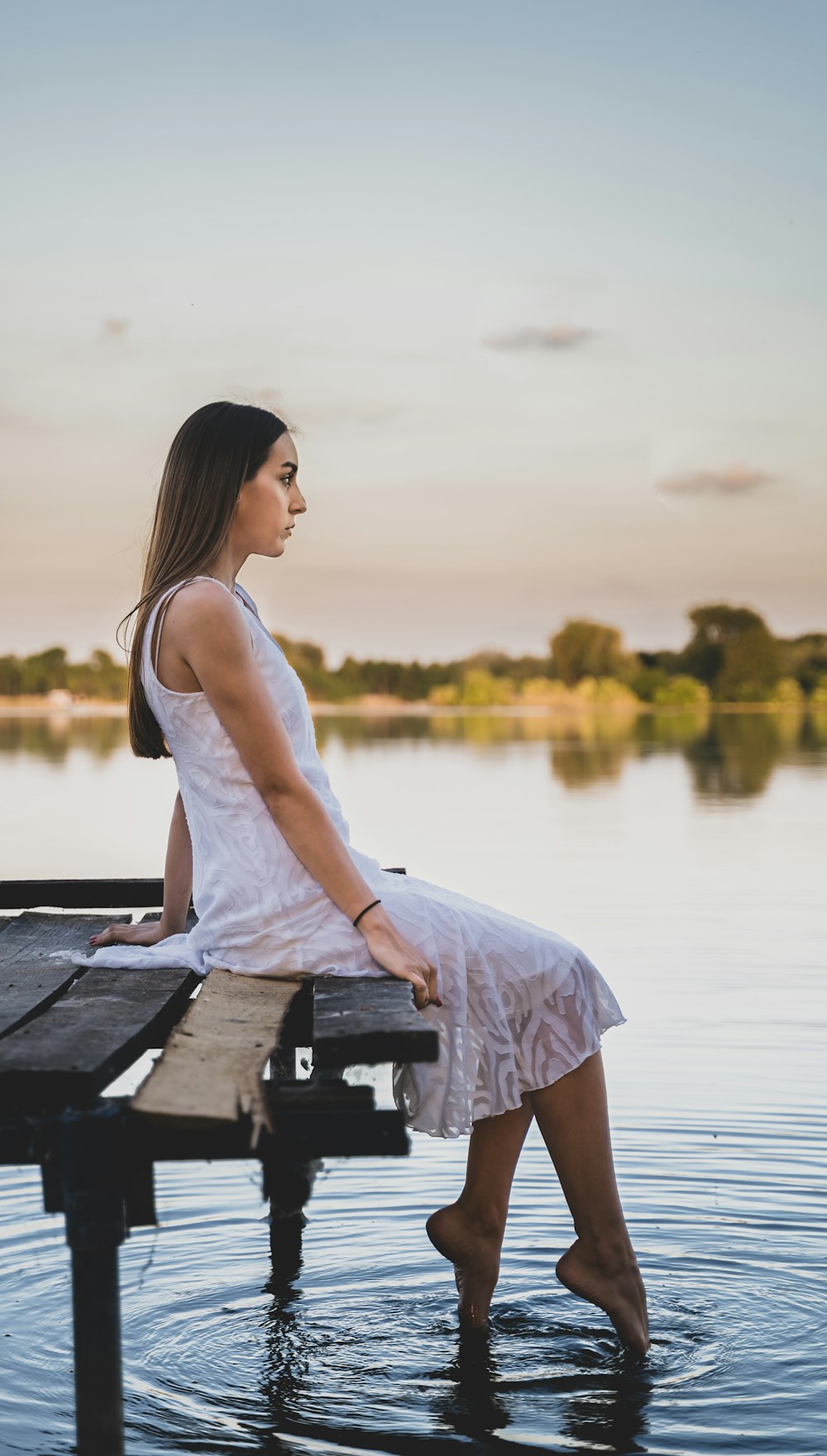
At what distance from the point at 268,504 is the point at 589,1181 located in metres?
1.49

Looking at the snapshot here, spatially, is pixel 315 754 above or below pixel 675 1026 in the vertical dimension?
above

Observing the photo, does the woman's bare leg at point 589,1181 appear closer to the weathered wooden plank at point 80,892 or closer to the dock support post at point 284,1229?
the dock support post at point 284,1229

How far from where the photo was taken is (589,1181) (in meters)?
3.31

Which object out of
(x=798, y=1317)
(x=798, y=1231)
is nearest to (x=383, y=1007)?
(x=798, y=1317)

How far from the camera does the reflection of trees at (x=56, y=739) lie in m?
33.7

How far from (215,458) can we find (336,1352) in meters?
1.91

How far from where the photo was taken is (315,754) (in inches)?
132

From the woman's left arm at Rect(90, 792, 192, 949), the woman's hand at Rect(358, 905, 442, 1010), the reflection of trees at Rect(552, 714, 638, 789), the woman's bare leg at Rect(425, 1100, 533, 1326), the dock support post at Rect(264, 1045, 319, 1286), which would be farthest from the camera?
the reflection of trees at Rect(552, 714, 638, 789)

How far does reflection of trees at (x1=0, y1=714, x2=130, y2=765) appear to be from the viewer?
1328 inches

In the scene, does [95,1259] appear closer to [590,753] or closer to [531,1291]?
[531,1291]

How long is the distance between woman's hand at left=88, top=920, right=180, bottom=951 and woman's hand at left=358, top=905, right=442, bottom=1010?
2.92ft

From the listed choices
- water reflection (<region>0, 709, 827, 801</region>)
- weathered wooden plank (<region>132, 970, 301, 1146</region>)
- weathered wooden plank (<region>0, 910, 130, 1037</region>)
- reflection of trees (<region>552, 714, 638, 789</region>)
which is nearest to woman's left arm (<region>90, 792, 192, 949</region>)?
weathered wooden plank (<region>0, 910, 130, 1037</region>)

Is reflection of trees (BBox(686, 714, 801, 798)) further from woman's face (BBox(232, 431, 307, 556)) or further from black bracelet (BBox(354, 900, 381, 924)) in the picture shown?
black bracelet (BBox(354, 900, 381, 924))

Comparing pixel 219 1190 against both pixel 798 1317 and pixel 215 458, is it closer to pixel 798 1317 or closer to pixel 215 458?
pixel 798 1317
